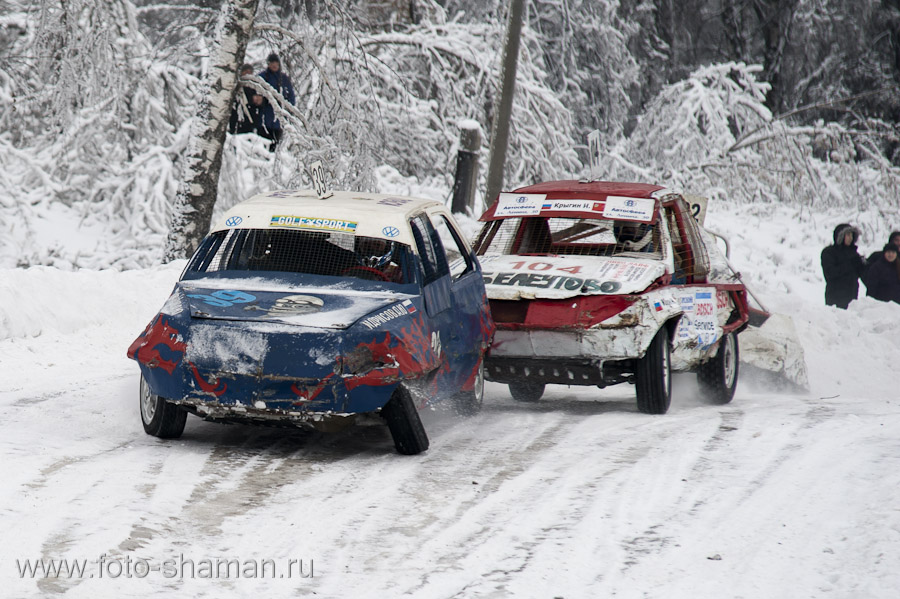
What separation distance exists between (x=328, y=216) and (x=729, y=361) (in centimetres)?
433

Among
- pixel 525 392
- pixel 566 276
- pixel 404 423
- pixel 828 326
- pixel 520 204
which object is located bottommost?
pixel 525 392

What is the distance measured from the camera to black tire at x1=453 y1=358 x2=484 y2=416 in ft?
24.5

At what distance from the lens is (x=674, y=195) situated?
9.03 m

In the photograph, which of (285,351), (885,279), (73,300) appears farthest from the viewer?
(885,279)

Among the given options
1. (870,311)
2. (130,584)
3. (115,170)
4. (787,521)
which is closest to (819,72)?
(870,311)

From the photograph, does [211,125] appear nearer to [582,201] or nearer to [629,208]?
[582,201]

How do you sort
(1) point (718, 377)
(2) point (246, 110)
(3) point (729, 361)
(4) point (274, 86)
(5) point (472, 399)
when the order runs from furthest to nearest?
(4) point (274, 86) < (2) point (246, 110) < (3) point (729, 361) < (1) point (718, 377) < (5) point (472, 399)

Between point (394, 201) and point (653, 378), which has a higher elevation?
point (394, 201)

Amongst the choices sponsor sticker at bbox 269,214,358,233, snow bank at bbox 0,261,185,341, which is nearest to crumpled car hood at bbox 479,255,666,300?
sponsor sticker at bbox 269,214,358,233

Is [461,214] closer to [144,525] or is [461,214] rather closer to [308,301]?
[308,301]

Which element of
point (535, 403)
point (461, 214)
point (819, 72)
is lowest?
point (535, 403)

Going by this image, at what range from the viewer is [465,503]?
5.23 m

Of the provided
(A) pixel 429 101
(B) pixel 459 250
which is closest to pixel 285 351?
(B) pixel 459 250

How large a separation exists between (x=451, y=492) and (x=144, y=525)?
61.5 inches
